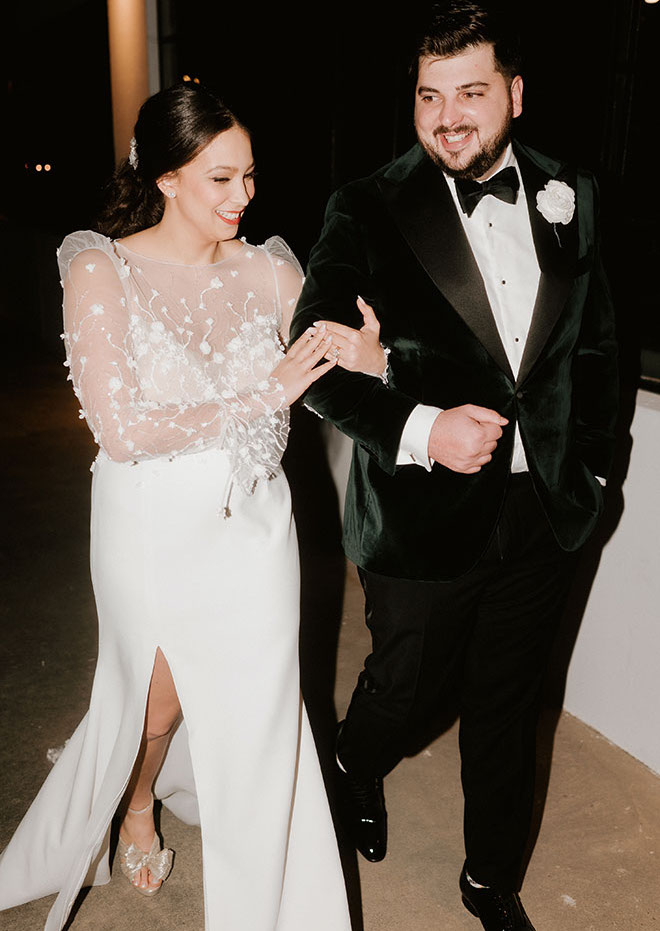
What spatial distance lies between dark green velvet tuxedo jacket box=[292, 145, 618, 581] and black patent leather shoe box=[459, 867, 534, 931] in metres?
0.80

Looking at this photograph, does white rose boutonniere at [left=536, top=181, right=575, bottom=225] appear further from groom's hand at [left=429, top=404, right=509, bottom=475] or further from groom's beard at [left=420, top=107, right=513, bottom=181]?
groom's hand at [left=429, top=404, right=509, bottom=475]

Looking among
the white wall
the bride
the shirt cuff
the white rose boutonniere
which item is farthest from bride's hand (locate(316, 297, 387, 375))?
the white wall

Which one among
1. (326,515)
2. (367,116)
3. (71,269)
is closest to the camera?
(71,269)

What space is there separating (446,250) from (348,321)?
0.23 meters

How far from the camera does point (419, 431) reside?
5.38 feet

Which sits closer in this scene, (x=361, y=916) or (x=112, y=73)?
(x=361, y=916)

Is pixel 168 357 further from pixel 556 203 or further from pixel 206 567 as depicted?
pixel 556 203

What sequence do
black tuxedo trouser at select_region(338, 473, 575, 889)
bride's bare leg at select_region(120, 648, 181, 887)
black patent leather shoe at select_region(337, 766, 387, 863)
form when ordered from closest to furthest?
black tuxedo trouser at select_region(338, 473, 575, 889), bride's bare leg at select_region(120, 648, 181, 887), black patent leather shoe at select_region(337, 766, 387, 863)

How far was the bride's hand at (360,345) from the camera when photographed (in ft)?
5.32

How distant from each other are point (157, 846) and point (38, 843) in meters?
0.29

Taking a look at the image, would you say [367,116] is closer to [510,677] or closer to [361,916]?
[510,677]

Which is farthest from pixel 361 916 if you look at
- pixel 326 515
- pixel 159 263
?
pixel 326 515

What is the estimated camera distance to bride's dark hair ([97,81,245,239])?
1756 millimetres

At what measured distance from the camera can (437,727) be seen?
9.03 feet
